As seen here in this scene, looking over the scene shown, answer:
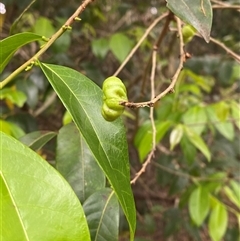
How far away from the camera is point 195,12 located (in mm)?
518

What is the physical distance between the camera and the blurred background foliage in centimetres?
128

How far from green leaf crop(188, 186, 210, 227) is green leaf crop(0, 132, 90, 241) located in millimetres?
892

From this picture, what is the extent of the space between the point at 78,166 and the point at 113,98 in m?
0.24

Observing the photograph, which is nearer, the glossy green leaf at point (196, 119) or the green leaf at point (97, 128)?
the green leaf at point (97, 128)

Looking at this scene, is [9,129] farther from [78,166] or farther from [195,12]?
[195,12]

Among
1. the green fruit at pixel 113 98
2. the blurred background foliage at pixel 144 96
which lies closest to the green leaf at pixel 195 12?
the green fruit at pixel 113 98

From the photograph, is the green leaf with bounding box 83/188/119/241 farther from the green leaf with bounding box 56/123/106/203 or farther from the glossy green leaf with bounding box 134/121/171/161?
the glossy green leaf with bounding box 134/121/171/161

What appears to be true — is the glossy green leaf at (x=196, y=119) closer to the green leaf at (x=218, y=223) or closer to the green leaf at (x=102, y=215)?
the green leaf at (x=218, y=223)

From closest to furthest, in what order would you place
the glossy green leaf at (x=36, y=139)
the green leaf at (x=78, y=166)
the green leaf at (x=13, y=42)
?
1. the green leaf at (x=13, y=42)
2. the green leaf at (x=78, y=166)
3. the glossy green leaf at (x=36, y=139)

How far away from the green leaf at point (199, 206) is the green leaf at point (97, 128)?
2.67 ft

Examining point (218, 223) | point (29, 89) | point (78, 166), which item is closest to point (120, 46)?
point (29, 89)

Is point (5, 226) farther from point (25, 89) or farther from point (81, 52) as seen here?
point (81, 52)

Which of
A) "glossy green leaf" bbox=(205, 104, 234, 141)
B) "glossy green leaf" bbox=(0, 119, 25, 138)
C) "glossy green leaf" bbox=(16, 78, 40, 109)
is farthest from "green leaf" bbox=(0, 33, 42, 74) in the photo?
"glossy green leaf" bbox=(205, 104, 234, 141)

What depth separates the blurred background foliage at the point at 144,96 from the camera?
1284mm
